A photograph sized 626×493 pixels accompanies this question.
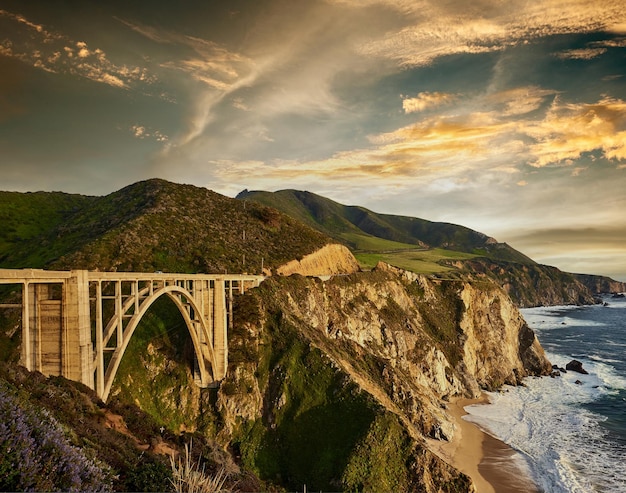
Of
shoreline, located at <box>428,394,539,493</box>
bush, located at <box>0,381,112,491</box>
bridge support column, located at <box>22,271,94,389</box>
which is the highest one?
bridge support column, located at <box>22,271,94,389</box>

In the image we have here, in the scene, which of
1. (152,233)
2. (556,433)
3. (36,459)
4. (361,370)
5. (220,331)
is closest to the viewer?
(36,459)

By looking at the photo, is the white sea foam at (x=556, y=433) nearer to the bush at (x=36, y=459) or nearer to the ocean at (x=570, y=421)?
the ocean at (x=570, y=421)

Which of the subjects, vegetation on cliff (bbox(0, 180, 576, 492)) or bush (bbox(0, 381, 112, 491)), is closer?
bush (bbox(0, 381, 112, 491))

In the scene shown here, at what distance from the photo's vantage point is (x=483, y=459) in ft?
161

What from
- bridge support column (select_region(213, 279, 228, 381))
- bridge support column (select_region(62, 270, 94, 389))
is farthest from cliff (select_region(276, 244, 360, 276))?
bridge support column (select_region(62, 270, 94, 389))

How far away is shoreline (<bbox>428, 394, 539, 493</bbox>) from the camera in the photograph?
42844mm

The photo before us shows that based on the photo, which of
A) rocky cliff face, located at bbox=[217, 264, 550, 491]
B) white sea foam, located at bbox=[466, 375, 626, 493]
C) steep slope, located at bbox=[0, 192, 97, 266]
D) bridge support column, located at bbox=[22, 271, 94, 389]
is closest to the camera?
bridge support column, located at bbox=[22, 271, 94, 389]

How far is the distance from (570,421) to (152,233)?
7505 centimetres

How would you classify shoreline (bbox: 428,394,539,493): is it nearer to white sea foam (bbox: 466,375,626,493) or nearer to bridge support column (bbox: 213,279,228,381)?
white sea foam (bbox: 466,375,626,493)

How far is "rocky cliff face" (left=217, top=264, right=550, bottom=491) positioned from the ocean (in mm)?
7523

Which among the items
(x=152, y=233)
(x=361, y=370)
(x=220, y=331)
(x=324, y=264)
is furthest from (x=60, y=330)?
(x=324, y=264)

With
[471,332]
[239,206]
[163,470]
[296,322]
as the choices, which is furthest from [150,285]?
[471,332]

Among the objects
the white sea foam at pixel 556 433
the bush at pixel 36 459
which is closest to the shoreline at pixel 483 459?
the white sea foam at pixel 556 433

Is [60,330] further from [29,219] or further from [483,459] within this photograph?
[29,219]
